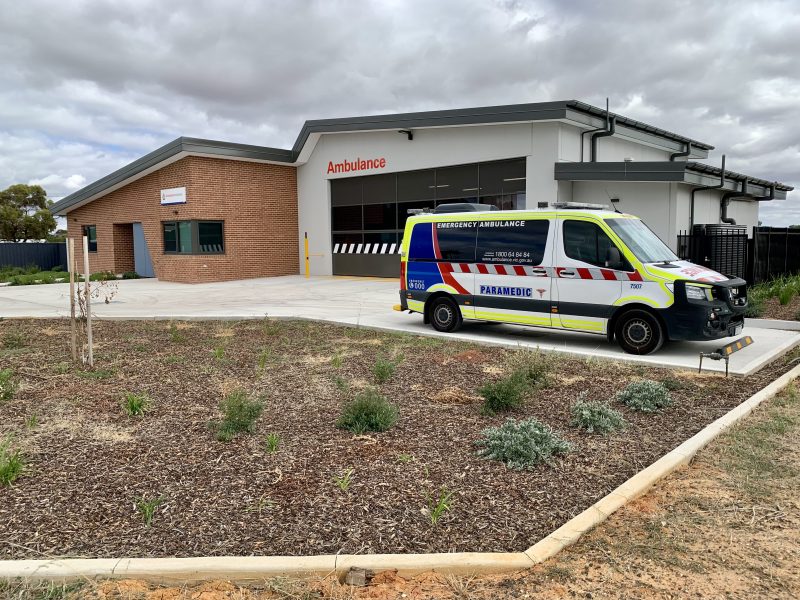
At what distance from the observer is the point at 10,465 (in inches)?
167

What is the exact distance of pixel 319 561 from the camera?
3213 millimetres

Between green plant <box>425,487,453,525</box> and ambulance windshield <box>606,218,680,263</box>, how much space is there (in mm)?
6095

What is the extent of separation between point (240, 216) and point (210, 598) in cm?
2289

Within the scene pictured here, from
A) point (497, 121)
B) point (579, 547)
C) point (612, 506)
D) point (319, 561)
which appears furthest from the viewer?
point (497, 121)

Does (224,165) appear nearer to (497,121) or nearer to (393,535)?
(497,121)

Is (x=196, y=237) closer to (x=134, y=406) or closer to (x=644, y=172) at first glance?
(x=644, y=172)

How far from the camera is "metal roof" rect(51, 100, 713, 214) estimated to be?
17.6m

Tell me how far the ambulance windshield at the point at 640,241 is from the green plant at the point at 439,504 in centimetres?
610

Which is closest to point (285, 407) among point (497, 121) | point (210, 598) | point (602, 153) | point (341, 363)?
point (341, 363)

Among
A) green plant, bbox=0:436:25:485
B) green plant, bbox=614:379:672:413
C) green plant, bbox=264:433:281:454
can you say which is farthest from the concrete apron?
green plant, bbox=614:379:672:413

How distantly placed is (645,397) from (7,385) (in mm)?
6569

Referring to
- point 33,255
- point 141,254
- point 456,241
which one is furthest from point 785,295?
point 33,255

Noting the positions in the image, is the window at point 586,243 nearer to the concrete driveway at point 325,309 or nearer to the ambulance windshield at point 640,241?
the ambulance windshield at point 640,241

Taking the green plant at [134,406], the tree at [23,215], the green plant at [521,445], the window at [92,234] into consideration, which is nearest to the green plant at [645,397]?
the green plant at [521,445]
